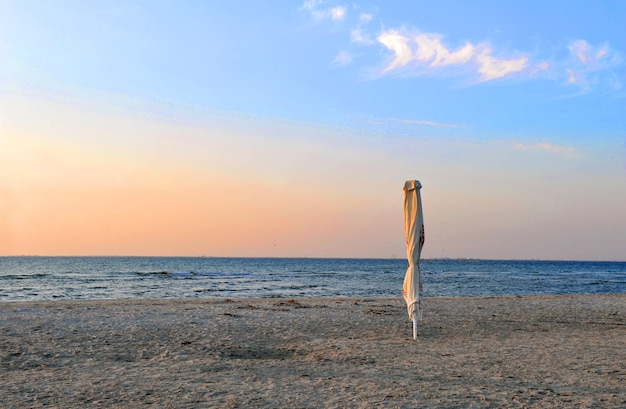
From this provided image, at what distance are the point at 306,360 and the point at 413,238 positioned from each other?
3.48m

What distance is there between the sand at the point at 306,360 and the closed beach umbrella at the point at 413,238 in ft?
3.45

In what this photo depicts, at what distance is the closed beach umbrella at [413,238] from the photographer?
37.9 feet

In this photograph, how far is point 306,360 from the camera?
10.1m

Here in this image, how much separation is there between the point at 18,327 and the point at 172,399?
8.72 m

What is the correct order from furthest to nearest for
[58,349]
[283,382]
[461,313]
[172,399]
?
[461,313] < [58,349] < [283,382] < [172,399]

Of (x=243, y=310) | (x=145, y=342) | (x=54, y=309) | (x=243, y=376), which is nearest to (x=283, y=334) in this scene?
(x=145, y=342)

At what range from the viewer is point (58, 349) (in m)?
10.9

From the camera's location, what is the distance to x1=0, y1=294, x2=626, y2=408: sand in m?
7.33

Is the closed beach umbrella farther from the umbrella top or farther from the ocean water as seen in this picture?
the ocean water

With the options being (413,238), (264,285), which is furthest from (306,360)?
(264,285)

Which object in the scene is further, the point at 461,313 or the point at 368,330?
the point at 461,313

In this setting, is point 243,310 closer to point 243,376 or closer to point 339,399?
point 243,376

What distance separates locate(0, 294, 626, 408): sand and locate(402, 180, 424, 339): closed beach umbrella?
3.45 feet

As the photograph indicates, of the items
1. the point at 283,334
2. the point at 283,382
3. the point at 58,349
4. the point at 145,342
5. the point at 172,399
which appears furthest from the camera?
the point at 283,334
